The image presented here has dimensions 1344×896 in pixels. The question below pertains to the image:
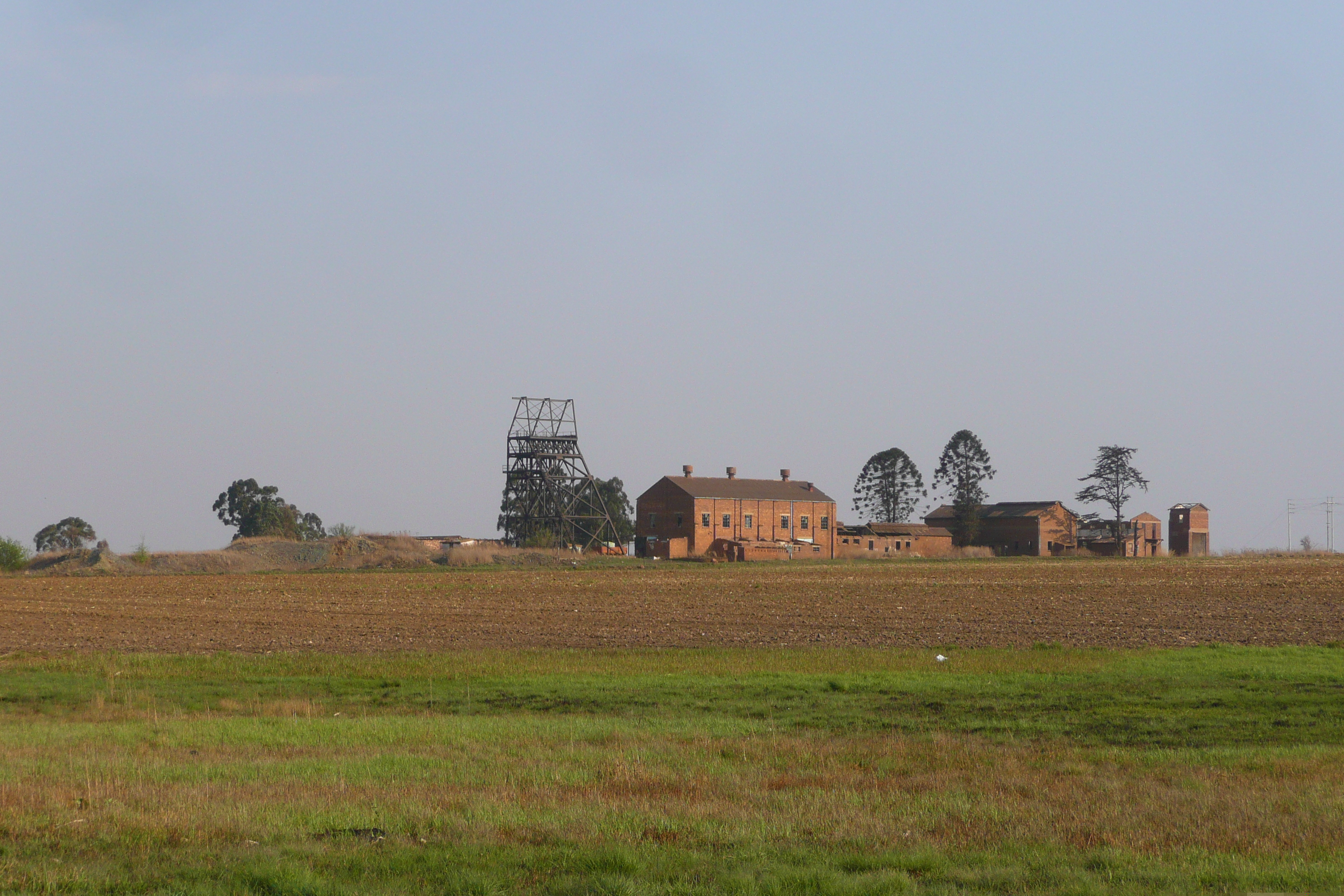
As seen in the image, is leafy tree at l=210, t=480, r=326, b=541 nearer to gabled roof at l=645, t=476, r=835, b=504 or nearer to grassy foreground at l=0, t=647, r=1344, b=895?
gabled roof at l=645, t=476, r=835, b=504

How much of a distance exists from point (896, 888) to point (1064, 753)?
658 centimetres

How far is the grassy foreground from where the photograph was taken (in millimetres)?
7984

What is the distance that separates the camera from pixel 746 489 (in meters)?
118

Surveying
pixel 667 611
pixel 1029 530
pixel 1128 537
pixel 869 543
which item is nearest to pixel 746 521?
pixel 869 543

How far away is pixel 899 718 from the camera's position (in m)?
16.9

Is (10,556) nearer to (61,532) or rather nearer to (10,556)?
(10,556)

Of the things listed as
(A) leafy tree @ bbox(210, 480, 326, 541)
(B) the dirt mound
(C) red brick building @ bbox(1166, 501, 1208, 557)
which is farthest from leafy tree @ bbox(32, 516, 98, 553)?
(C) red brick building @ bbox(1166, 501, 1208, 557)

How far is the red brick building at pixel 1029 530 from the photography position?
12712 cm

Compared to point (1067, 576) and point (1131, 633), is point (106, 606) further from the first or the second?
point (1067, 576)

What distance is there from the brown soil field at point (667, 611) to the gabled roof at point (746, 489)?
4300 centimetres

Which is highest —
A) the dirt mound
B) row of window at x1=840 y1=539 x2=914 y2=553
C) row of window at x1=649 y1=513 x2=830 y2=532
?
row of window at x1=649 y1=513 x2=830 y2=532

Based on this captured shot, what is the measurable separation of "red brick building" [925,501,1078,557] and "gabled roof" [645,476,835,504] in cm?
1994

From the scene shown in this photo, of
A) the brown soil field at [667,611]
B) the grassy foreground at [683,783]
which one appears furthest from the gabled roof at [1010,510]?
the grassy foreground at [683,783]

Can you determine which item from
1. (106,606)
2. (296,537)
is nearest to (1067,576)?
(106,606)
